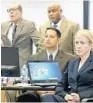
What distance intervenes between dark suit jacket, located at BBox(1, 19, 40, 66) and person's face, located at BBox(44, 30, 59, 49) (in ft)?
2.12

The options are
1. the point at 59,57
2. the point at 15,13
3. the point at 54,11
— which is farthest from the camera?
the point at 15,13

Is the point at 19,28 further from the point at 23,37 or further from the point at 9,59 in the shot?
the point at 9,59

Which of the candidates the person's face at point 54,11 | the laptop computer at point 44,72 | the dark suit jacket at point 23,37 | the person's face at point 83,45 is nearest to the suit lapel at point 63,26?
the person's face at point 54,11

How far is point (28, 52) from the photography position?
4.49 metres

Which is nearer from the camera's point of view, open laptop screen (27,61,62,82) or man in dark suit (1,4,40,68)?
open laptop screen (27,61,62,82)

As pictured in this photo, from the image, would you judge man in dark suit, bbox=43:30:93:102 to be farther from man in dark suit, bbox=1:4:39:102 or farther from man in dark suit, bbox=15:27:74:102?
man in dark suit, bbox=1:4:39:102

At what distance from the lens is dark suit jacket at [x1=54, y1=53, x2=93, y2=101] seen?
9.85 feet

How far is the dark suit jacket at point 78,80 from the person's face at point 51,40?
1.73ft

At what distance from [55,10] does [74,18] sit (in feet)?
4.31

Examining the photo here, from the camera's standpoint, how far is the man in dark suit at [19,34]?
435 cm

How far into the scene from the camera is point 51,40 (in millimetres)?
3697

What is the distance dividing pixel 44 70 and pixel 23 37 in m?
1.19

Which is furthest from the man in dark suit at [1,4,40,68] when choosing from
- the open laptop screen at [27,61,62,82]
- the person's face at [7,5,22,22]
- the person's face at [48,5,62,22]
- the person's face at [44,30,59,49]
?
the open laptop screen at [27,61,62,82]

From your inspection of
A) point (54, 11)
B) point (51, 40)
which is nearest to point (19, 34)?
point (54, 11)
